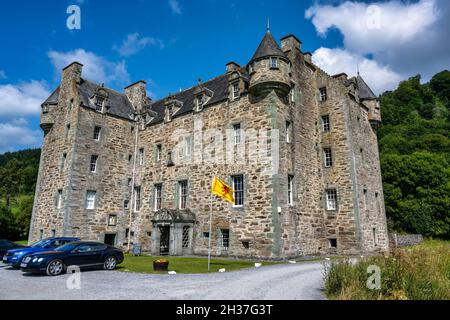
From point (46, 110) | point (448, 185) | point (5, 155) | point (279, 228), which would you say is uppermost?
point (5, 155)

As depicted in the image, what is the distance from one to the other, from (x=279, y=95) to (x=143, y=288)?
16009 millimetres

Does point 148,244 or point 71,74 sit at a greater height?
point 71,74

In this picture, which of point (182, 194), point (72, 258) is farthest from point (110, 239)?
point (72, 258)

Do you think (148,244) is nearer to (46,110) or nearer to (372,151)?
(46,110)

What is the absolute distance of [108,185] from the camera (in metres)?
28.9

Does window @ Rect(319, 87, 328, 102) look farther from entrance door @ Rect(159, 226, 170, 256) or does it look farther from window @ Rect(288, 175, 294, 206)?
entrance door @ Rect(159, 226, 170, 256)

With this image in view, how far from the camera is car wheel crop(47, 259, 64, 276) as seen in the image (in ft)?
44.7

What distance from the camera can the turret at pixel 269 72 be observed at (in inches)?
851

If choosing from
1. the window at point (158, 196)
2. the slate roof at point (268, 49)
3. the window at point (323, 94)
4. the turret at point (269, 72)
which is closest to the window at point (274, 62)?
the turret at point (269, 72)

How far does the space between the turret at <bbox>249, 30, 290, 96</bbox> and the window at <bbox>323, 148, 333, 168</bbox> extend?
684cm

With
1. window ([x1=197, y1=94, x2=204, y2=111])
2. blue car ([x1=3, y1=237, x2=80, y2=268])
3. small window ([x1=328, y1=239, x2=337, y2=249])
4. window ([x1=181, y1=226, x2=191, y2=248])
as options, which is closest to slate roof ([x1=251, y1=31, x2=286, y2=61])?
window ([x1=197, y1=94, x2=204, y2=111])
